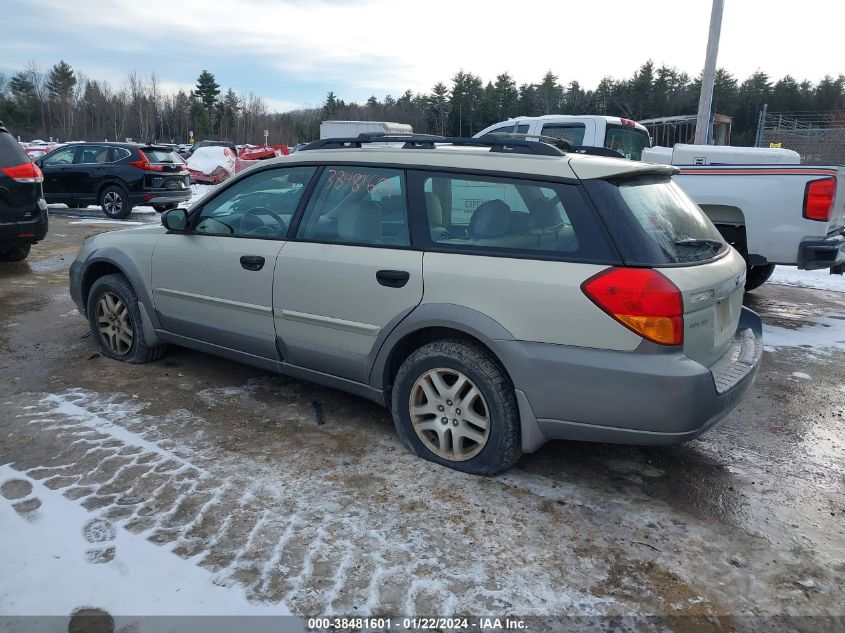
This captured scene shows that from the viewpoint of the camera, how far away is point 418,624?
2312 mm

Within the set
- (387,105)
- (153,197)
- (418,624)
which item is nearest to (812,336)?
(418,624)

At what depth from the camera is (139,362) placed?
4.92 m

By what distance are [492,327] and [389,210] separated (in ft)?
3.16

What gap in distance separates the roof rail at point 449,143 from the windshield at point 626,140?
604 cm

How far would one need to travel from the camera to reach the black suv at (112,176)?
14273 mm

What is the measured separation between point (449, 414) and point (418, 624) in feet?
4.00

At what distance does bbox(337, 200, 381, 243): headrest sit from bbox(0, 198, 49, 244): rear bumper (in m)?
6.32

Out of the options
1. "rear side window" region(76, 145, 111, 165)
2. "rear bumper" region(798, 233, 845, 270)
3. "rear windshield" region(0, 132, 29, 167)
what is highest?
"rear side window" region(76, 145, 111, 165)

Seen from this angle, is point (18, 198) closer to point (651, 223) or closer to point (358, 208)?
point (358, 208)

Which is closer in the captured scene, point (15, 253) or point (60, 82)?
point (15, 253)

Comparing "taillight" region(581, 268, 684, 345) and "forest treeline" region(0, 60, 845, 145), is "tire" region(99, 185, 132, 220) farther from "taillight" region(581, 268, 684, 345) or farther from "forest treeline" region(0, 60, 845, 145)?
"forest treeline" region(0, 60, 845, 145)

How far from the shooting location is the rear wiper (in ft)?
10.5

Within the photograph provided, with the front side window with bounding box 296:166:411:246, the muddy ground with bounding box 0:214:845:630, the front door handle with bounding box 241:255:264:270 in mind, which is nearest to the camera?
the muddy ground with bounding box 0:214:845:630

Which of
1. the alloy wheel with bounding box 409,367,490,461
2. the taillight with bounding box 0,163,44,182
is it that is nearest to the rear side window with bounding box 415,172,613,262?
the alloy wheel with bounding box 409,367,490,461
